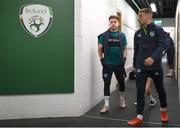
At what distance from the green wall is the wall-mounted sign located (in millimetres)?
56

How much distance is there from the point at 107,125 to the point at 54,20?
170 centimetres

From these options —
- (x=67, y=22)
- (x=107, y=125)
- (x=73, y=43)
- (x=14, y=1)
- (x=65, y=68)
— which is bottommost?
(x=107, y=125)

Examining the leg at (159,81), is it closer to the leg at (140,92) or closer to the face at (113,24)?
the leg at (140,92)

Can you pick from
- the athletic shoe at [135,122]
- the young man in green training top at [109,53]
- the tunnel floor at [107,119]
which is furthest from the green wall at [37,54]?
the athletic shoe at [135,122]

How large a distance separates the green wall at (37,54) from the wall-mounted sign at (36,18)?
2.2 inches

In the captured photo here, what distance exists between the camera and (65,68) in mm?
4586

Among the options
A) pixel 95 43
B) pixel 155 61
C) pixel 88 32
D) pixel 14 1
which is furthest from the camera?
pixel 95 43

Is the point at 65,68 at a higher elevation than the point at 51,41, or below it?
below

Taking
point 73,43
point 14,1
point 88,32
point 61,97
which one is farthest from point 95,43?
point 14,1

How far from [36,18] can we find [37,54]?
20.7 inches

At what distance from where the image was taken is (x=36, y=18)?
176 inches

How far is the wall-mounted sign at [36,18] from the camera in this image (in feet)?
14.5

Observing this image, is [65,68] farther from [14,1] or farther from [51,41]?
[14,1]

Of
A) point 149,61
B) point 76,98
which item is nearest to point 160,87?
point 149,61
